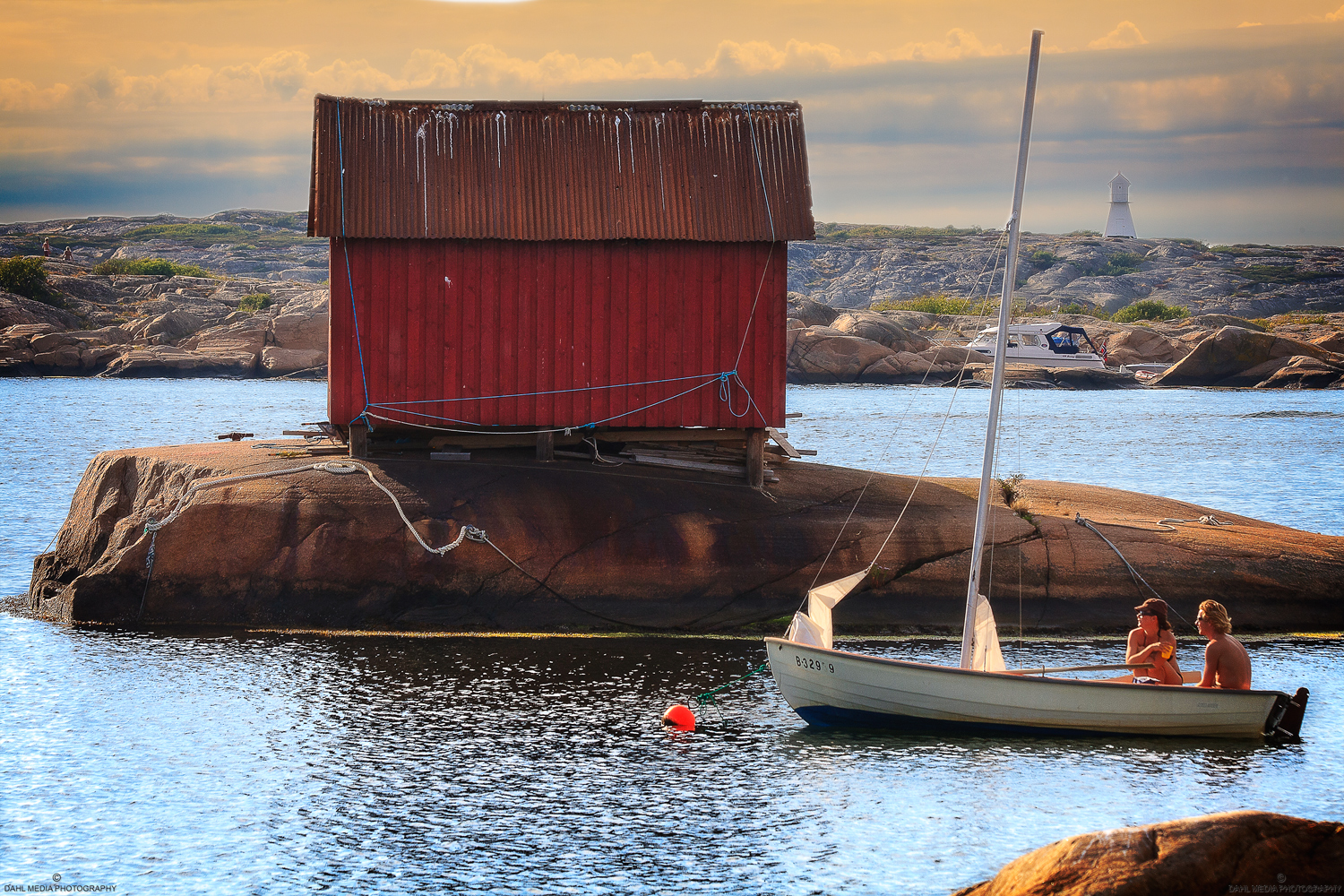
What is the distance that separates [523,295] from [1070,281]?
132 meters

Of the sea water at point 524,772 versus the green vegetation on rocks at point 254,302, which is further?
the green vegetation on rocks at point 254,302

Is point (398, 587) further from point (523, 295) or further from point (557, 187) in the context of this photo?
point (557, 187)

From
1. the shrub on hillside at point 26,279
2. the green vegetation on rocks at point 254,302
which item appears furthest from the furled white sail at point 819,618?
the shrub on hillside at point 26,279

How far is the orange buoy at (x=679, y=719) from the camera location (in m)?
12.8

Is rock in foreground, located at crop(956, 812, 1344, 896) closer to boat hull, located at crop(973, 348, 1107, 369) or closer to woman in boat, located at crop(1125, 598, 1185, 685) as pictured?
woman in boat, located at crop(1125, 598, 1185, 685)

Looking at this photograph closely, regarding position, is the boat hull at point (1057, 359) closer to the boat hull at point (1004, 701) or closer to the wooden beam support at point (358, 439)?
the wooden beam support at point (358, 439)

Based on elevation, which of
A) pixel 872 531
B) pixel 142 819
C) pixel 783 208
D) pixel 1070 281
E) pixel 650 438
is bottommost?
pixel 142 819

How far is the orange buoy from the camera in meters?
12.8

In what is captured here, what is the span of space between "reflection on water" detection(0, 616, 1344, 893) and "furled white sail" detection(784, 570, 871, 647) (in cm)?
91

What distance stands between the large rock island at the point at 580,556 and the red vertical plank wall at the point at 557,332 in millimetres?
1019

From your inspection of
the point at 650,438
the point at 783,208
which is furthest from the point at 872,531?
the point at 783,208

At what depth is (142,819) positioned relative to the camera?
10.3 metres

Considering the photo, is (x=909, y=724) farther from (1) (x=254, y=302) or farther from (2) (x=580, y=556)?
(1) (x=254, y=302)

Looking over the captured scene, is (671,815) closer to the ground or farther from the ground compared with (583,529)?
closer to the ground
